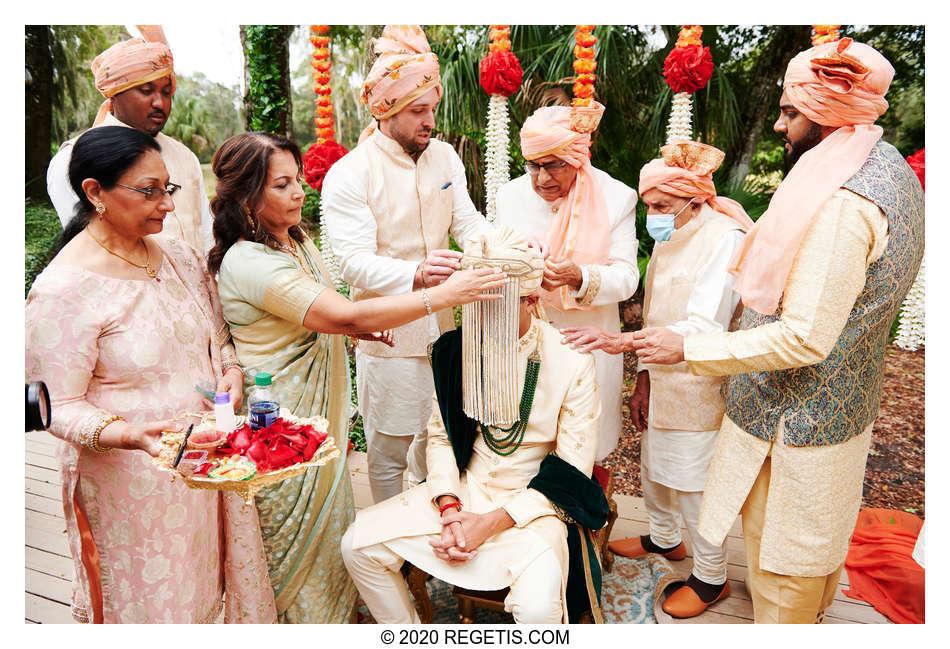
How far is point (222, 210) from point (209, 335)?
19.4 inches

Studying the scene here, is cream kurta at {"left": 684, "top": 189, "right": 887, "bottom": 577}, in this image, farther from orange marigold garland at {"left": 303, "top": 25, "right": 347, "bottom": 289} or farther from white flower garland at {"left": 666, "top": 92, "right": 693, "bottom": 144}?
orange marigold garland at {"left": 303, "top": 25, "right": 347, "bottom": 289}

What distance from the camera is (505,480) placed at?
2.61m

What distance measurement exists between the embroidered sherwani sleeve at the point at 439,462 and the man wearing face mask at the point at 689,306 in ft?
3.37

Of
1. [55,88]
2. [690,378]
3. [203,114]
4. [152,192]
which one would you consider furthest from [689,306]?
[203,114]

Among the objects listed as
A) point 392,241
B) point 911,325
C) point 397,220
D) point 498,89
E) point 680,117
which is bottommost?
point 911,325

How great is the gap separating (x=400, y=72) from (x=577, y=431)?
69.3 inches

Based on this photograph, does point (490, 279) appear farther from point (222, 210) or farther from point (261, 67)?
point (261, 67)

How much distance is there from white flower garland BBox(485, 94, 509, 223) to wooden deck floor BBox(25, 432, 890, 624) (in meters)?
1.99

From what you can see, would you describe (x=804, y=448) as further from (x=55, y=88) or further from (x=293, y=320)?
(x=55, y=88)

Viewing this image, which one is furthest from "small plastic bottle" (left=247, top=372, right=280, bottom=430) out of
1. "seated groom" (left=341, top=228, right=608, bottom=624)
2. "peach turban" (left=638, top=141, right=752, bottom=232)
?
"peach turban" (left=638, top=141, right=752, bottom=232)

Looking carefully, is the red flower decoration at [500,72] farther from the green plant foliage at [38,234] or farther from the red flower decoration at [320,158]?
the green plant foliage at [38,234]

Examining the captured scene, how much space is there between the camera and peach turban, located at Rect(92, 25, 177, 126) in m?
2.83

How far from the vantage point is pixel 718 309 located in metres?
2.67

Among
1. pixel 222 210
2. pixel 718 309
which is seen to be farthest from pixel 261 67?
pixel 718 309
